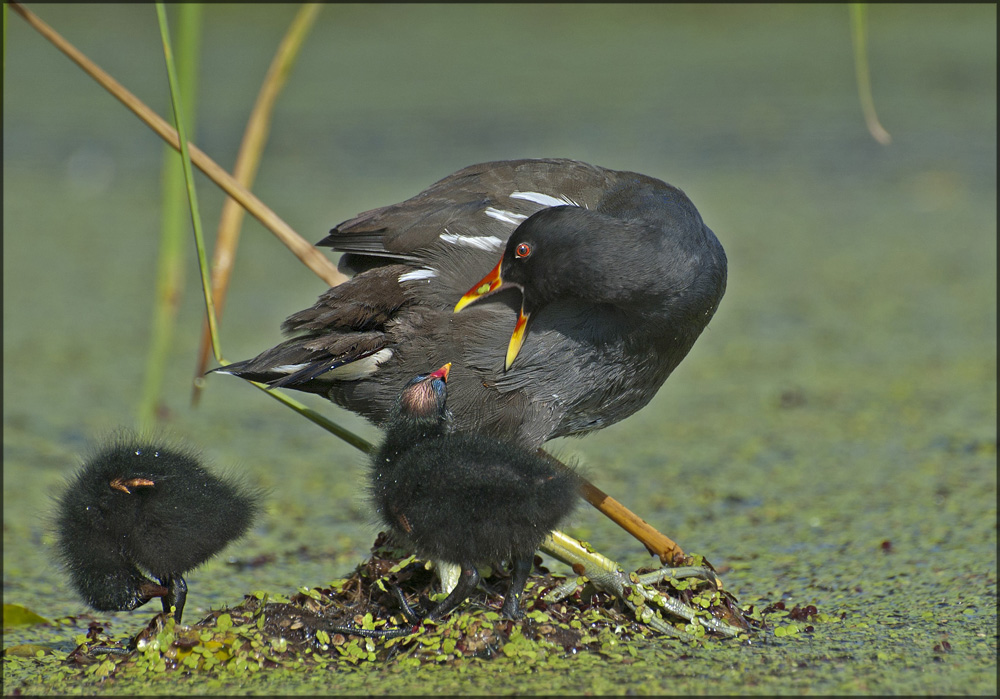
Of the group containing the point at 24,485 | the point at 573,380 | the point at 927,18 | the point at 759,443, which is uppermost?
the point at 927,18

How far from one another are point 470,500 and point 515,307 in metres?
0.39

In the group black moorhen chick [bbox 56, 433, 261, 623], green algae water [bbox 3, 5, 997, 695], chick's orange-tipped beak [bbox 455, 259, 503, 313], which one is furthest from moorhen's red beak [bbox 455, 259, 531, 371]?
black moorhen chick [bbox 56, 433, 261, 623]

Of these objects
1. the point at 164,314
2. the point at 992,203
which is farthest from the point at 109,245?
the point at 992,203

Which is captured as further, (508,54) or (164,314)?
(508,54)

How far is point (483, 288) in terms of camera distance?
185cm

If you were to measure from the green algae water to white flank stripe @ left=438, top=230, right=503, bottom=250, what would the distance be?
15.0 inches

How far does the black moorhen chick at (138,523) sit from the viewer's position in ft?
5.79

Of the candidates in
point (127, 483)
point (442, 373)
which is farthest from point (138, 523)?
point (442, 373)

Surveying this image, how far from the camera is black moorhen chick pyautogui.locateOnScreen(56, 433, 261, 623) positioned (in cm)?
177

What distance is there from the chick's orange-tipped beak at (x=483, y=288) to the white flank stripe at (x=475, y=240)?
0.10 meters

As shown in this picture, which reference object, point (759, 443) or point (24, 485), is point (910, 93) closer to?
point (759, 443)

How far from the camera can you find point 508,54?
8984mm

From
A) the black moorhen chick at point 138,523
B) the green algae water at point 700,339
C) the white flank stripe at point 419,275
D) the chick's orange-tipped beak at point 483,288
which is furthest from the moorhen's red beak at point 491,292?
the black moorhen chick at point 138,523

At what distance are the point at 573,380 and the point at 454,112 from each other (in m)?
5.56
